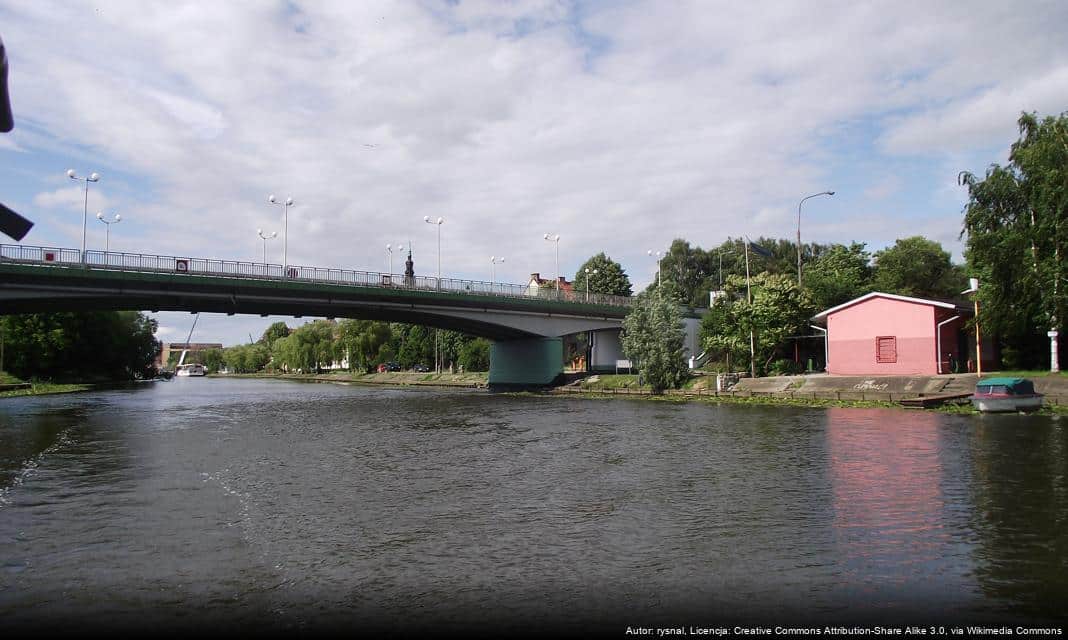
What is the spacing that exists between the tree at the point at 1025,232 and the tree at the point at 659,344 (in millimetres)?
23297

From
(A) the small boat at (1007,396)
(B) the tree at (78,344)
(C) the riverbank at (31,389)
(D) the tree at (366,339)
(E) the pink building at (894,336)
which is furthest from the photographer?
(D) the tree at (366,339)

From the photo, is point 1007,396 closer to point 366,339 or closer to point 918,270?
point 918,270

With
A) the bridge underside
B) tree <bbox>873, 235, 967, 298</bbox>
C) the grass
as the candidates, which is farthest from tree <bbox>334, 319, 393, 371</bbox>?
the grass

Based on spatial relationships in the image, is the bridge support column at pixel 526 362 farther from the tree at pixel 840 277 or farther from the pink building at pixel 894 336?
the pink building at pixel 894 336

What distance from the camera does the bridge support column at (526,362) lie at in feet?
259

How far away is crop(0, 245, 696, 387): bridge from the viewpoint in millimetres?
49094

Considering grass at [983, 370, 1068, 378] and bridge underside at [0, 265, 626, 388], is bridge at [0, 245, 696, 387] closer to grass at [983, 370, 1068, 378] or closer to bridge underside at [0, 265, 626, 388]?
bridge underside at [0, 265, 626, 388]

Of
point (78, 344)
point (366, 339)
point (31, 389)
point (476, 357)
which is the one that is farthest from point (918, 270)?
point (78, 344)

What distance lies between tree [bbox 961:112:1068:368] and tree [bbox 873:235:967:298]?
35924 mm

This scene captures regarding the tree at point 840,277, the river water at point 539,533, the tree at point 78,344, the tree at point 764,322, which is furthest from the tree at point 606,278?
the river water at point 539,533

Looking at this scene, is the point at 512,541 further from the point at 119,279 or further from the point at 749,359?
the point at 749,359

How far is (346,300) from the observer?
2468 inches

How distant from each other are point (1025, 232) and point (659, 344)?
27.6 meters

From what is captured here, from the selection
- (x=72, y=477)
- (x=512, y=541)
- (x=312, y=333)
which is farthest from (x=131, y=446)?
(x=312, y=333)
